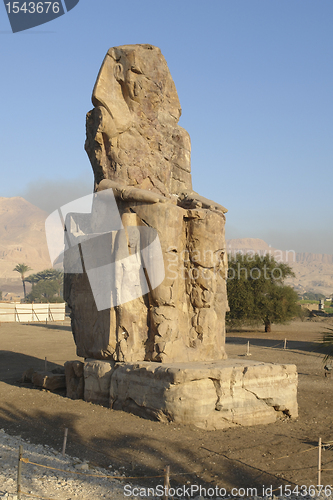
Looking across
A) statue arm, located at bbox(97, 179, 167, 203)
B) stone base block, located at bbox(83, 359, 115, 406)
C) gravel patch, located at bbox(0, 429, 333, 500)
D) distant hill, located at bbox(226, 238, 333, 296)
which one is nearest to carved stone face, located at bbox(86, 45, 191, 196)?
statue arm, located at bbox(97, 179, 167, 203)

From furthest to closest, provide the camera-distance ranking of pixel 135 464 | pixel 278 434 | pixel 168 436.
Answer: pixel 278 434 → pixel 168 436 → pixel 135 464

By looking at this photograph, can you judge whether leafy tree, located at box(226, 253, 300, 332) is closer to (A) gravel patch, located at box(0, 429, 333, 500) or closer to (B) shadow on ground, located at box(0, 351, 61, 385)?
(B) shadow on ground, located at box(0, 351, 61, 385)

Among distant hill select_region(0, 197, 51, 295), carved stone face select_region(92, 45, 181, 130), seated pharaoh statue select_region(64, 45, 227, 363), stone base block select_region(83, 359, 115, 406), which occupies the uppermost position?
distant hill select_region(0, 197, 51, 295)

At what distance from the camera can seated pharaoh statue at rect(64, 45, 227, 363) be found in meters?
6.67

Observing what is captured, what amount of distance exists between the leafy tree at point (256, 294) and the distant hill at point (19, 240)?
67.8 meters

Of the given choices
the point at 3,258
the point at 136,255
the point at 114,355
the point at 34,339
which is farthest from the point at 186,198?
the point at 3,258

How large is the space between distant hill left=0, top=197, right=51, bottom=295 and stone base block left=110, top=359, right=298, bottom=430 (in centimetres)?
8119

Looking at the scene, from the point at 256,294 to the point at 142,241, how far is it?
16028 mm

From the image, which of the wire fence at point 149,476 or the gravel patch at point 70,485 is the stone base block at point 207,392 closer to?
the wire fence at point 149,476

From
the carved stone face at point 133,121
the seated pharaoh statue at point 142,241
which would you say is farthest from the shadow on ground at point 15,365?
the carved stone face at point 133,121

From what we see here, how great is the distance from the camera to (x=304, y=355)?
13.4m

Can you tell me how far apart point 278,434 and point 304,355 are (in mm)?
8142

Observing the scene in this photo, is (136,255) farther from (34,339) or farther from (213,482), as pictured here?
(34,339)

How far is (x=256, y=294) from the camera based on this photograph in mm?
21906
